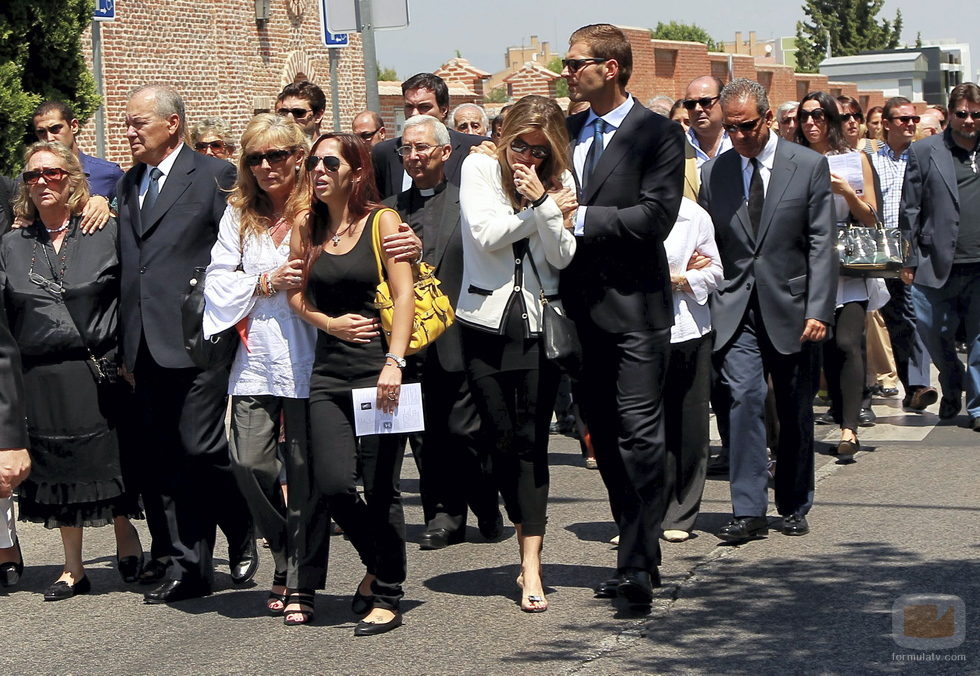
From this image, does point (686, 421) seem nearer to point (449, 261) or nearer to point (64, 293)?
point (449, 261)

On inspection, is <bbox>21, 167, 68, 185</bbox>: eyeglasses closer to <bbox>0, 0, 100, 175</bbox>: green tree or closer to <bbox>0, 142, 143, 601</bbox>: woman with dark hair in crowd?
<bbox>0, 142, 143, 601</bbox>: woman with dark hair in crowd

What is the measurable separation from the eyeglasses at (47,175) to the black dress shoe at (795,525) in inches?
148

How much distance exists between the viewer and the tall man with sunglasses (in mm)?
11016

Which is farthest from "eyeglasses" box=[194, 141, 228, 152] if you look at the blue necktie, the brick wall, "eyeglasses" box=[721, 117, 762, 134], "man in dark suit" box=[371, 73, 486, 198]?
the brick wall

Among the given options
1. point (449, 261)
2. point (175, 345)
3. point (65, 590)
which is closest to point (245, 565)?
point (65, 590)

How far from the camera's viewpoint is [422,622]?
623cm

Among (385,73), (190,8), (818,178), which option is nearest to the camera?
(818,178)

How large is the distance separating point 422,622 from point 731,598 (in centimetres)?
126

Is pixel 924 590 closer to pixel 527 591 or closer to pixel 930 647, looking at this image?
pixel 930 647

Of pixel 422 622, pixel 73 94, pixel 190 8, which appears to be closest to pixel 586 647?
pixel 422 622

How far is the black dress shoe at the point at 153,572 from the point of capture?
7180 millimetres

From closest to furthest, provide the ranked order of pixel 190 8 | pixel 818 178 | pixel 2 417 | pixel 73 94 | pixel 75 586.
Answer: pixel 2 417 → pixel 75 586 → pixel 818 178 → pixel 73 94 → pixel 190 8

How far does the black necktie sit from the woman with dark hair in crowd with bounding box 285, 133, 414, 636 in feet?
7.20

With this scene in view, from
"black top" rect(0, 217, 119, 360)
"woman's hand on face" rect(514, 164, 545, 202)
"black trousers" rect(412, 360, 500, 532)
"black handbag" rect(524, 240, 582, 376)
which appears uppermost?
"woman's hand on face" rect(514, 164, 545, 202)
